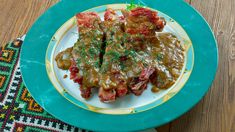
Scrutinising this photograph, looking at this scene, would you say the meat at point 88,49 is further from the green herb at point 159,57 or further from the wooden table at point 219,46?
the wooden table at point 219,46

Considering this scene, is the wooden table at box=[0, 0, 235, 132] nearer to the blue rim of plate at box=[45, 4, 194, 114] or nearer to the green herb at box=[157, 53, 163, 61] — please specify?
the blue rim of plate at box=[45, 4, 194, 114]

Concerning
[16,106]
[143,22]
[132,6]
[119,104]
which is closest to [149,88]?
[119,104]

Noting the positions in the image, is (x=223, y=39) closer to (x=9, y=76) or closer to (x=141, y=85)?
(x=141, y=85)

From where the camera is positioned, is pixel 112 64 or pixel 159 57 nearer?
pixel 112 64

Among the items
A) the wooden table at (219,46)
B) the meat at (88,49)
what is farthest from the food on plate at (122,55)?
the wooden table at (219,46)

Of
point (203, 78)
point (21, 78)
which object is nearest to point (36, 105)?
point (21, 78)

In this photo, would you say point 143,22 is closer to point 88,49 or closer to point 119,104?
point 88,49
